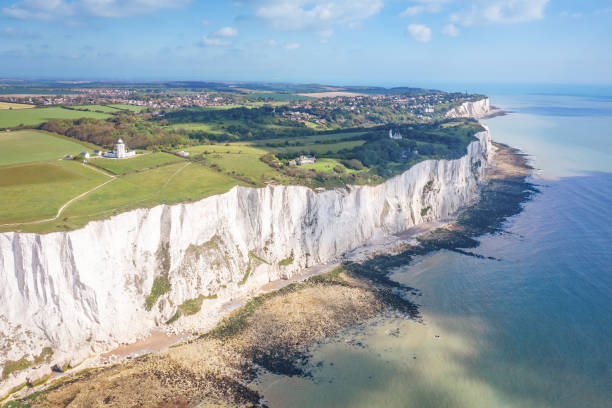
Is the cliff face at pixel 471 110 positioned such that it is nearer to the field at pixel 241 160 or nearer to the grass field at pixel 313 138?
the grass field at pixel 313 138

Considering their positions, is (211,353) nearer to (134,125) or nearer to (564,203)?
(134,125)

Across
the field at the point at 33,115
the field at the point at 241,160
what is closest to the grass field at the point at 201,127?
the field at the point at 241,160

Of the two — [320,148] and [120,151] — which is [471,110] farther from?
[120,151]

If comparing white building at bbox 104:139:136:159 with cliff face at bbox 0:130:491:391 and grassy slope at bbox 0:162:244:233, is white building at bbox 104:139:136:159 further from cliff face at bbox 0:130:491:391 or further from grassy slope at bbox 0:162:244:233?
cliff face at bbox 0:130:491:391

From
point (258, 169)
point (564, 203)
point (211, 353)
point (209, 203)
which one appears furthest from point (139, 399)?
point (564, 203)

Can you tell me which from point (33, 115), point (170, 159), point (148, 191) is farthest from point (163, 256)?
point (33, 115)
